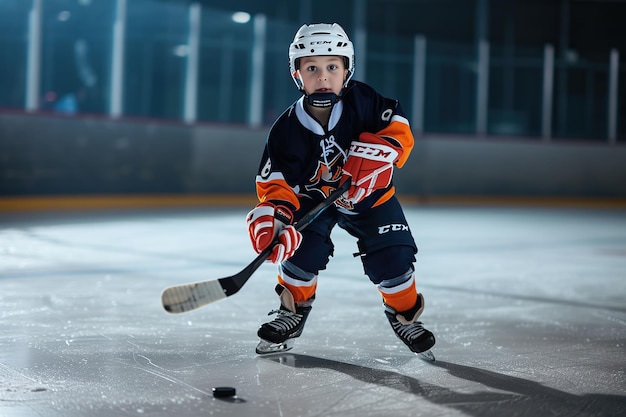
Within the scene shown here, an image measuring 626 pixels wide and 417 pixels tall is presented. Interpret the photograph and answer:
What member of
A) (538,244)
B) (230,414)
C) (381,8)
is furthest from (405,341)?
(381,8)

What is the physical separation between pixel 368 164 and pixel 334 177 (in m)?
0.15

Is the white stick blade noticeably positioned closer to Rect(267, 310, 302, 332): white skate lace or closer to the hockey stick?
the hockey stick

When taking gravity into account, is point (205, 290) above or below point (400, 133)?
below

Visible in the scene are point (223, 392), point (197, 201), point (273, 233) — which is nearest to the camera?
point (223, 392)

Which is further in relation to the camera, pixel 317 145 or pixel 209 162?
pixel 209 162

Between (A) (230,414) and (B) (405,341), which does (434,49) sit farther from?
(A) (230,414)

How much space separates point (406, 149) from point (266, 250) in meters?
0.52

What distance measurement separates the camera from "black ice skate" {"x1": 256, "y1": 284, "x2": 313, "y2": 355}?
2.47m

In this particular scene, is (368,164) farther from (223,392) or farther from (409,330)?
(223,392)

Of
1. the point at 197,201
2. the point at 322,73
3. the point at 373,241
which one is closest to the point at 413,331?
the point at 373,241

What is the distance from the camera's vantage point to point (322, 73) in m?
2.46

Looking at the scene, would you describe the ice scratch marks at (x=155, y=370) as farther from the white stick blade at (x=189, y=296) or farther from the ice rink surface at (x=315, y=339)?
the white stick blade at (x=189, y=296)

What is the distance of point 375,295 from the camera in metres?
3.66

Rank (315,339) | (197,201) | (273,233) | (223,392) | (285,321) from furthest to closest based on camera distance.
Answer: (197,201), (315,339), (285,321), (273,233), (223,392)
